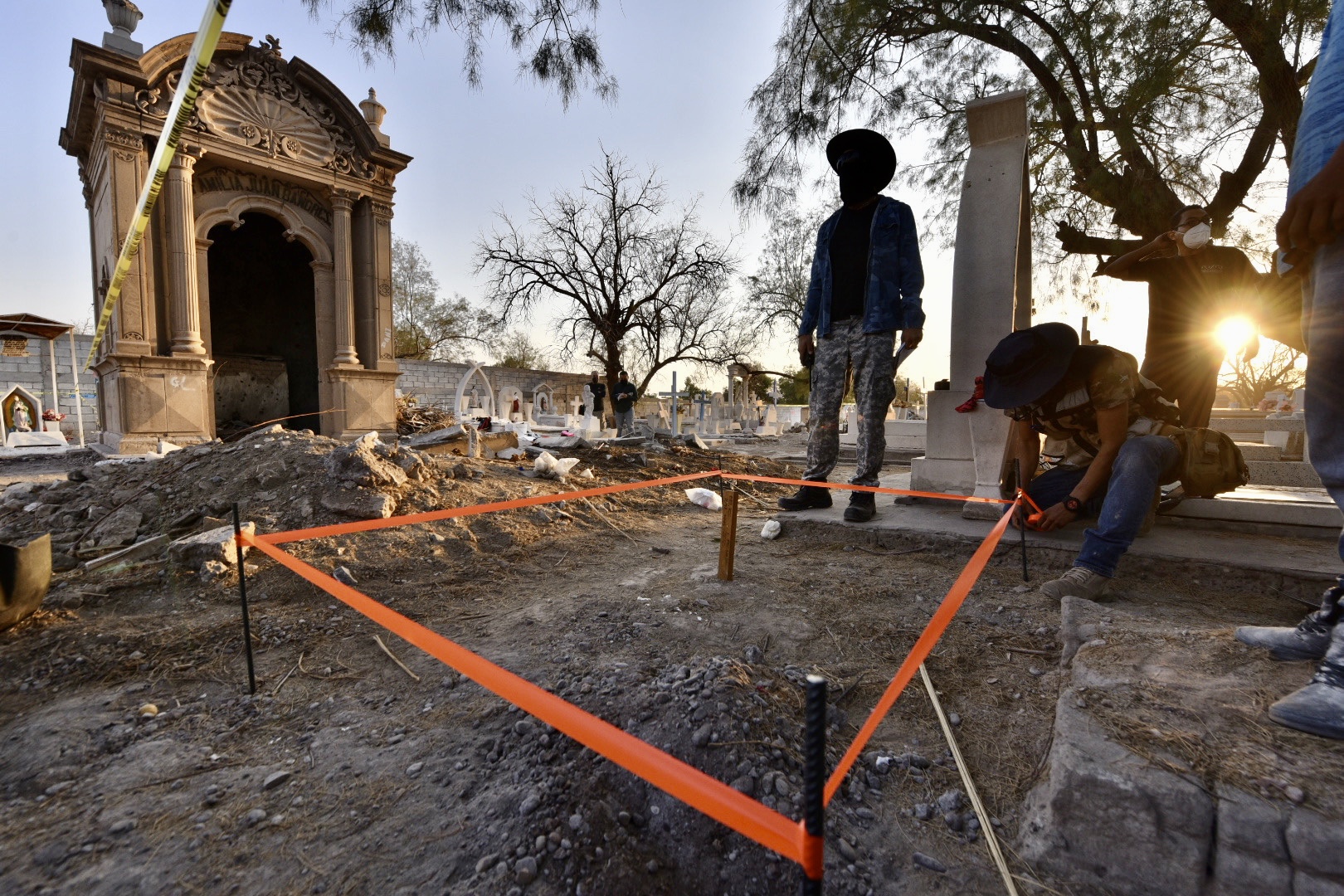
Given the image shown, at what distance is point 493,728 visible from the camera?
1.66m

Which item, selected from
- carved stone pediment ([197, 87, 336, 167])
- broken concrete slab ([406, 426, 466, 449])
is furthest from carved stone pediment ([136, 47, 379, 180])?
broken concrete slab ([406, 426, 466, 449])

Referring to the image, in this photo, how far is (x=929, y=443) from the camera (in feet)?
14.1

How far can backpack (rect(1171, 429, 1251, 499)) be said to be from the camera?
2.72 meters

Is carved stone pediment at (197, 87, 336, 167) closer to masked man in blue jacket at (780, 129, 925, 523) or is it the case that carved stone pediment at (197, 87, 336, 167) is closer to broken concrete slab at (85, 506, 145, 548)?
broken concrete slab at (85, 506, 145, 548)

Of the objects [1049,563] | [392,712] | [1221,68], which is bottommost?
[392,712]

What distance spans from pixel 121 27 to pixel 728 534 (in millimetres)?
11099

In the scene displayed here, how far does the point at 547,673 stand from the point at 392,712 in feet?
1.65

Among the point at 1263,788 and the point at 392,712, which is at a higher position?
the point at 1263,788

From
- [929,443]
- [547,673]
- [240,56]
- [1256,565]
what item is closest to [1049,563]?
[1256,565]

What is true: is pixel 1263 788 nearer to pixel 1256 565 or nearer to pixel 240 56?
pixel 1256 565

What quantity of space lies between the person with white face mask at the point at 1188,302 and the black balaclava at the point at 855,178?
1.81 metres

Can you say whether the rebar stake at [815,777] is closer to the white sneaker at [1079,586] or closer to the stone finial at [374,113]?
the white sneaker at [1079,586]

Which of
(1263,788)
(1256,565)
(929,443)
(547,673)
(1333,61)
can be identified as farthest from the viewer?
(929,443)

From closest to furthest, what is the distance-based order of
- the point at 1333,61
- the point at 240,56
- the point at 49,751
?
the point at 1333,61, the point at 49,751, the point at 240,56
